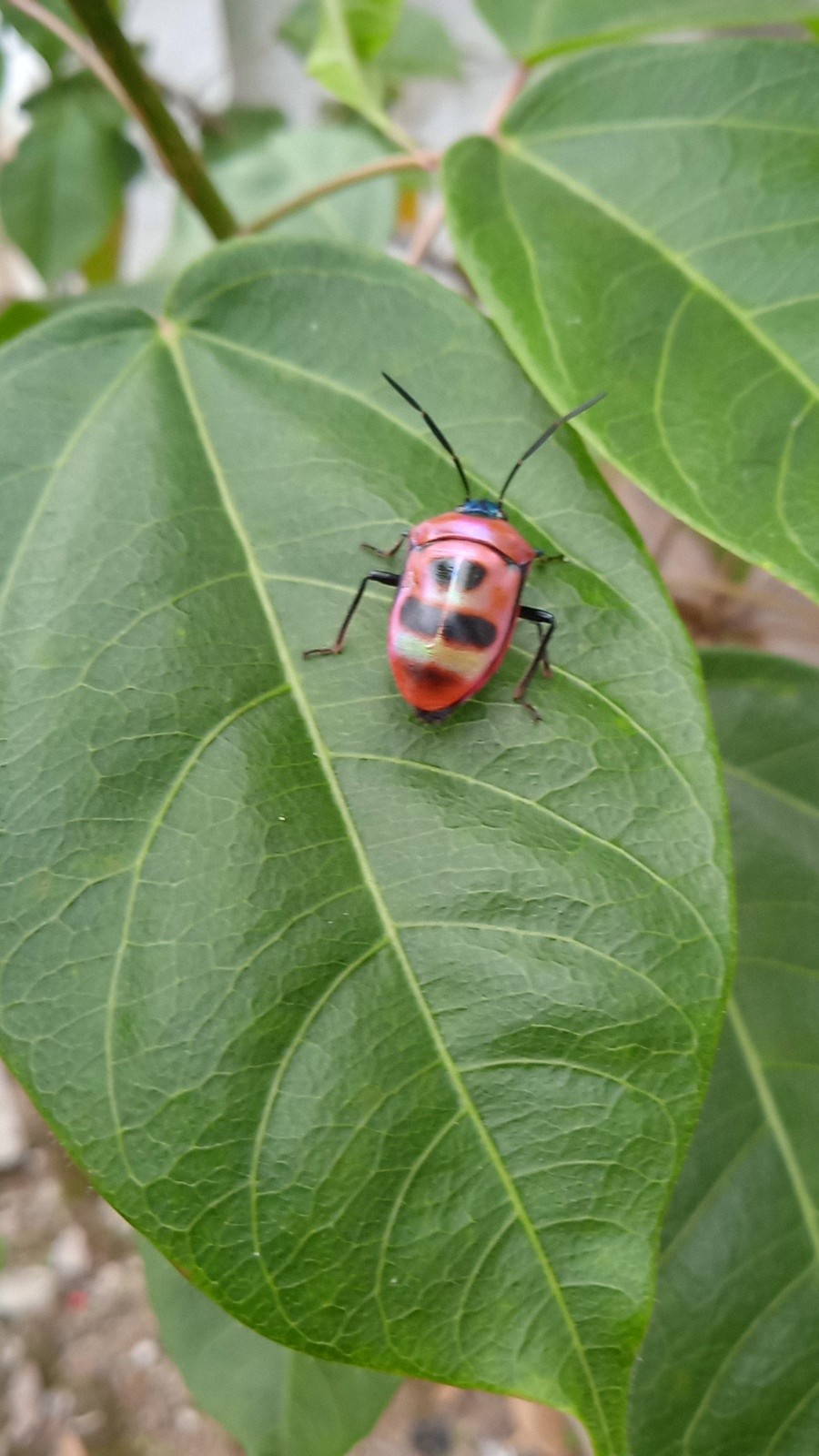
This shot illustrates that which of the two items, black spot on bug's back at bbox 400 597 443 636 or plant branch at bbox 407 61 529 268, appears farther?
plant branch at bbox 407 61 529 268

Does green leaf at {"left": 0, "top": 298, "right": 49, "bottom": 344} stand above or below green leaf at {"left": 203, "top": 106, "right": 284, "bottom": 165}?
below

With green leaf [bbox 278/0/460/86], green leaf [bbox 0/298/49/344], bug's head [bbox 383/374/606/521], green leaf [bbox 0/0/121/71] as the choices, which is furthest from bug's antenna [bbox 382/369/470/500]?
green leaf [bbox 278/0/460/86]

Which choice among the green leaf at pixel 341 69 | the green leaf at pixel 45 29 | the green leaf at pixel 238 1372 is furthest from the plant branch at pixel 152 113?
the green leaf at pixel 238 1372

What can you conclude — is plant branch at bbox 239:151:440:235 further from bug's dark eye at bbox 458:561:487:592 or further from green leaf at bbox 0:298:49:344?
bug's dark eye at bbox 458:561:487:592

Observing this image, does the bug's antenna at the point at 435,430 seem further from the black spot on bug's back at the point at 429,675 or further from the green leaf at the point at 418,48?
the green leaf at the point at 418,48

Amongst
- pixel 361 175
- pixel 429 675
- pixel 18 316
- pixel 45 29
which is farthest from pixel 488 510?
pixel 45 29

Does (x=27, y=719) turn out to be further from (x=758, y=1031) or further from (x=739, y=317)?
(x=758, y=1031)

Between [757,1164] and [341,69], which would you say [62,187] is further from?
[757,1164]
